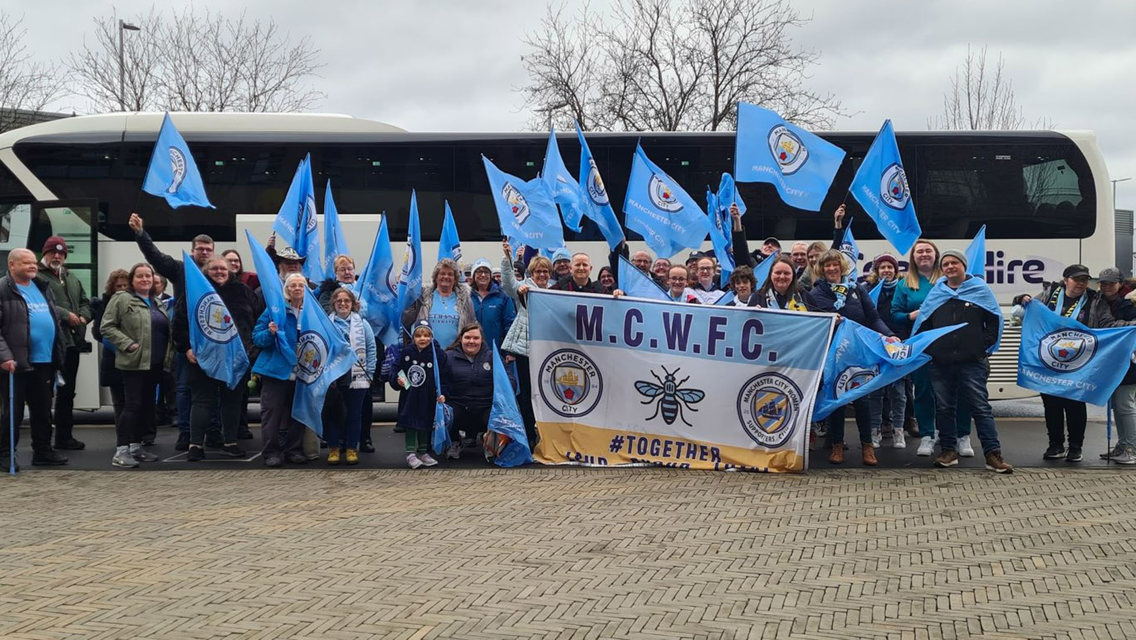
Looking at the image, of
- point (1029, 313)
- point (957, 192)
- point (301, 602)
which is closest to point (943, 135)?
point (957, 192)

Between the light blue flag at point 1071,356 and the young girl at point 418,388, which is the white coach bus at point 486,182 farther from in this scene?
the young girl at point 418,388

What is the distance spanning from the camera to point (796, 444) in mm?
8438

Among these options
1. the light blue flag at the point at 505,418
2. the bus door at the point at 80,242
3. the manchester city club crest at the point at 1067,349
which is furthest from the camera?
the bus door at the point at 80,242

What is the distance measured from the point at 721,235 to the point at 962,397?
3.47 metres

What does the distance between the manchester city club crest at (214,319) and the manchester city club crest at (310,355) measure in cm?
68

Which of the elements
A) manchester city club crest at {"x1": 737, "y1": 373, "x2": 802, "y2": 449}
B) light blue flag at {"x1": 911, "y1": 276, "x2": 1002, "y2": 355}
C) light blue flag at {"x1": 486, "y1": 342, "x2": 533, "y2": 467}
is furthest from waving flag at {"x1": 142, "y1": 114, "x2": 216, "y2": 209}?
light blue flag at {"x1": 911, "y1": 276, "x2": 1002, "y2": 355}

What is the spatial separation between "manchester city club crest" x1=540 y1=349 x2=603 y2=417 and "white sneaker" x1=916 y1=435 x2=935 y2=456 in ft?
9.74

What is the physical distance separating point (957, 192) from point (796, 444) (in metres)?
5.92

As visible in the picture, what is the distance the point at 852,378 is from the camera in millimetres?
8555

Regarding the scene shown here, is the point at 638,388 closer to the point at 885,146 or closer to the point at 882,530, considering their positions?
the point at 882,530

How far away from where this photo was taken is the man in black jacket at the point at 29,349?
Result: 8.51m

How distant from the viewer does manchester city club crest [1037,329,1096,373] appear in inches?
351

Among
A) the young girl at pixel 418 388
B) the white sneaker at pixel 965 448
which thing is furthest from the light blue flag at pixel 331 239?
the white sneaker at pixel 965 448

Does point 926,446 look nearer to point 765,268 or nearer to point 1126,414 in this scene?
point 1126,414
